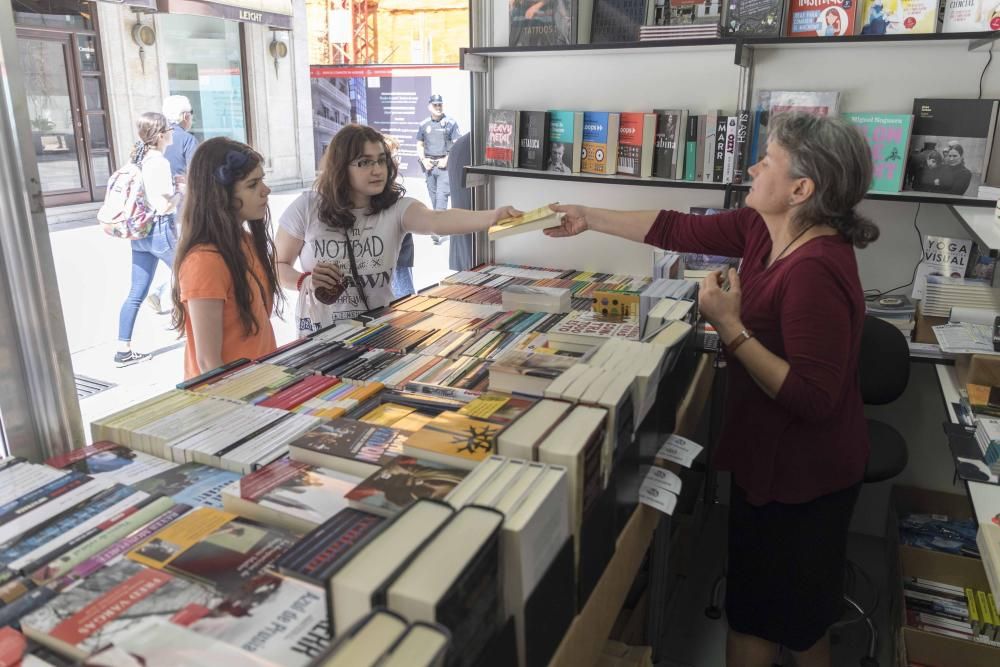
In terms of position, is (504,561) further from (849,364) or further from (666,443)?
(849,364)

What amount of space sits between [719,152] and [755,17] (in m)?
0.54

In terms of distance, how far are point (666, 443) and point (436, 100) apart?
5.89 metres

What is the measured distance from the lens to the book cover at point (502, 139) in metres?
3.55

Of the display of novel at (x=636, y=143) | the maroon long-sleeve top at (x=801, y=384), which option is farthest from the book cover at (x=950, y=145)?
the maroon long-sleeve top at (x=801, y=384)

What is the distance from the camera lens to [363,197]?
285 centimetres

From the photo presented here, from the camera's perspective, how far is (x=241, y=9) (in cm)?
718

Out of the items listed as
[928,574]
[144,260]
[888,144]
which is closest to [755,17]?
[888,144]

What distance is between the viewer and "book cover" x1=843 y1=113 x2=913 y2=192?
9.28 feet

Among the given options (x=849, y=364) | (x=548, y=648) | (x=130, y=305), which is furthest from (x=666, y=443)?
(x=130, y=305)

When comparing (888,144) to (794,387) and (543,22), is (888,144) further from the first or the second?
(794,387)

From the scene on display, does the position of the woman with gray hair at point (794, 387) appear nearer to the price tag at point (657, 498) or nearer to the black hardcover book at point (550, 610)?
the price tag at point (657, 498)

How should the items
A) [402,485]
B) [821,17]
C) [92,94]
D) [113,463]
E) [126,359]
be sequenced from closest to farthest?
1. [402,485]
2. [113,463]
3. [821,17]
4. [126,359]
5. [92,94]

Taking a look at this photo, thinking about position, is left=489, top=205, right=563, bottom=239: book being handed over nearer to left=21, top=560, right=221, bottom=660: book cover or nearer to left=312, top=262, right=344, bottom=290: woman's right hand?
left=312, top=262, right=344, bottom=290: woman's right hand

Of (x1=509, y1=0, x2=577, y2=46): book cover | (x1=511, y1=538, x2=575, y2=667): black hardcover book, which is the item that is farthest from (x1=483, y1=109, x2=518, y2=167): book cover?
(x1=511, y1=538, x2=575, y2=667): black hardcover book
